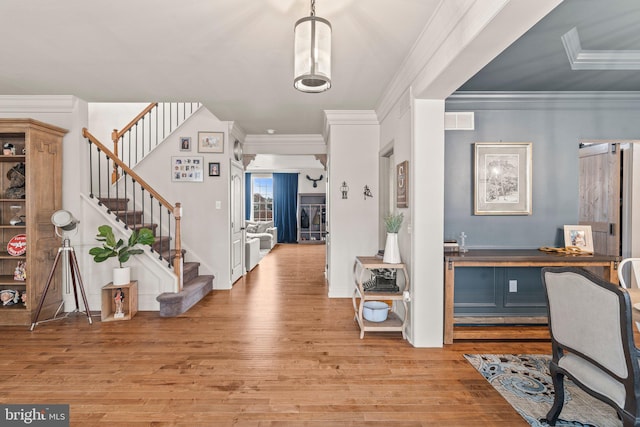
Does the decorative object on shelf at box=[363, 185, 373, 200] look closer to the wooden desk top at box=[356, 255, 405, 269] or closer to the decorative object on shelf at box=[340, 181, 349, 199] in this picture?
the decorative object on shelf at box=[340, 181, 349, 199]

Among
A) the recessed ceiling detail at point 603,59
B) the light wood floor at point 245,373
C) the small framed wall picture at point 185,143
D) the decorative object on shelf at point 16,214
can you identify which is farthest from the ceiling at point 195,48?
the light wood floor at point 245,373

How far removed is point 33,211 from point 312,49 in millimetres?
3726

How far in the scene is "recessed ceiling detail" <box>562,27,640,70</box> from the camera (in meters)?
2.85

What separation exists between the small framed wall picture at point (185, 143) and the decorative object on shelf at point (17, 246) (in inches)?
90.8

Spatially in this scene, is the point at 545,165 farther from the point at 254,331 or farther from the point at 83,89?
the point at 83,89

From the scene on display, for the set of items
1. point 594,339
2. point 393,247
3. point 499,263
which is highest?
point 393,247

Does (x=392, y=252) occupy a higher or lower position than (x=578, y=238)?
lower

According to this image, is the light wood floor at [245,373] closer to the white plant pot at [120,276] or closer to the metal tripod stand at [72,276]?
the metal tripod stand at [72,276]

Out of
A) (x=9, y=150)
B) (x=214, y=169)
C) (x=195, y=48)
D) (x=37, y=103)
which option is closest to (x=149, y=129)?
(x=214, y=169)

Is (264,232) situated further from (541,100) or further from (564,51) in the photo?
(564,51)

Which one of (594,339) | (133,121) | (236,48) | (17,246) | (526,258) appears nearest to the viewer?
(594,339)

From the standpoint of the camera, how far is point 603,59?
2.90 metres

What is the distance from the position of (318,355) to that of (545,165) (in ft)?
10.2

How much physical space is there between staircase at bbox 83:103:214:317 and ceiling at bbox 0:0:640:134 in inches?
41.9
